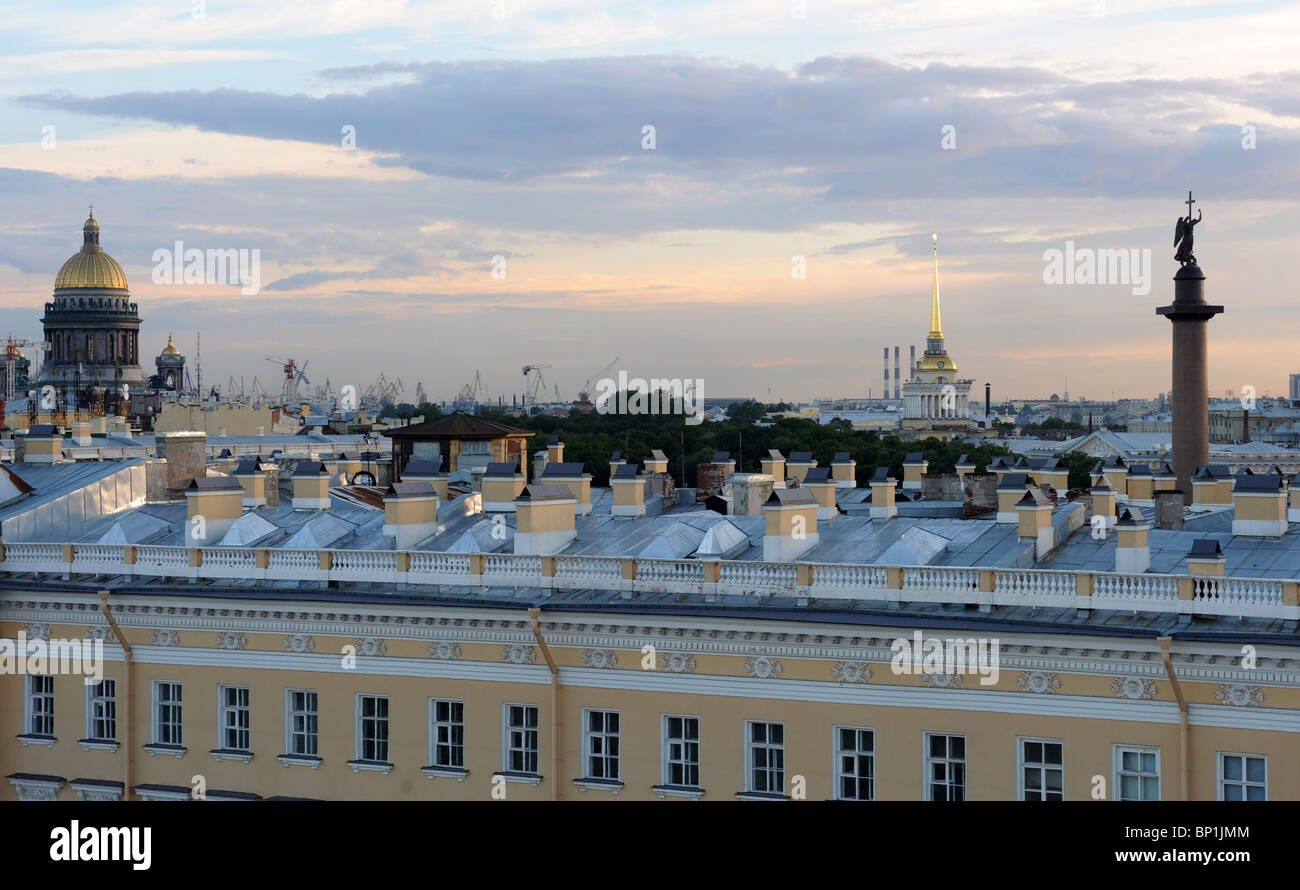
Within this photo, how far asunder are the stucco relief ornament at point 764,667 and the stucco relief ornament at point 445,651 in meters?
4.08

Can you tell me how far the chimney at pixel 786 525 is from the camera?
74.7 ft

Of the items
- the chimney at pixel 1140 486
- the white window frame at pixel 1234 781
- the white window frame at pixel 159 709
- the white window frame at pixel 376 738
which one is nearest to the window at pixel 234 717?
the white window frame at pixel 159 709

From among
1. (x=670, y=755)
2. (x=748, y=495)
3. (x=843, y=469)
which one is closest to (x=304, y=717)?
(x=670, y=755)

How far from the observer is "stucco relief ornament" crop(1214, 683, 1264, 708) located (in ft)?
59.7

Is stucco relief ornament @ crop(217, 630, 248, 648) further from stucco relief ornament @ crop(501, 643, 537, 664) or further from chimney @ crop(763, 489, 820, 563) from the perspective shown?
chimney @ crop(763, 489, 820, 563)

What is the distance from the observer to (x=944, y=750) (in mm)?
20000

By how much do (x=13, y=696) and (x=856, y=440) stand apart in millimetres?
96662

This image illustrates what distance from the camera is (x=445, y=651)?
893 inches

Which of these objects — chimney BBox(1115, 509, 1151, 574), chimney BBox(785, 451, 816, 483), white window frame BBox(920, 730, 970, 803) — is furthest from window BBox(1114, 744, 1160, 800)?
chimney BBox(785, 451, 816, 483)

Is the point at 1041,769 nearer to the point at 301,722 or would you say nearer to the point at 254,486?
the point at 301,722

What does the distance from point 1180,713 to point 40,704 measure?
1638 centimetres

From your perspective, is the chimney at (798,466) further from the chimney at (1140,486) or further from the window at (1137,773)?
the window at (1137,773)
